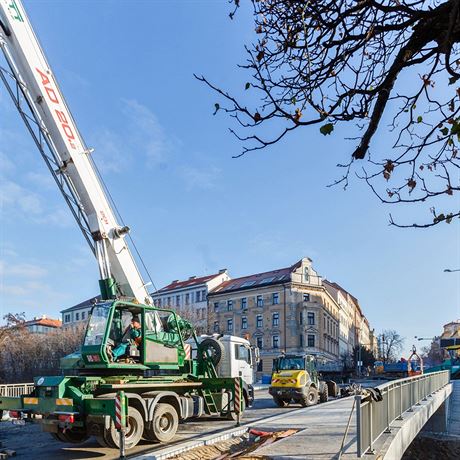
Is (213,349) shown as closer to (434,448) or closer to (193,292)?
(434,448)

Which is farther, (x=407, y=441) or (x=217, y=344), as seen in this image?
(x=217, y=344)

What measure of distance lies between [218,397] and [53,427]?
518 centimetres

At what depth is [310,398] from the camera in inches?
874

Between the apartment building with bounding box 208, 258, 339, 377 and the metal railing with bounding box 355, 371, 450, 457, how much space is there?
182ft

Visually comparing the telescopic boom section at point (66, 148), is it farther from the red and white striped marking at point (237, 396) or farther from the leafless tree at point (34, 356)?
the leafless tree at point (34, 356)

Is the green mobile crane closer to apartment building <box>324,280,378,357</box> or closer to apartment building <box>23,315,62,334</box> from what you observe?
apartment building <box>324,280,378,357</box>

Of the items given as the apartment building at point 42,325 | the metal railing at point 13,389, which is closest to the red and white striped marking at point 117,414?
the metal railing at point 13,389

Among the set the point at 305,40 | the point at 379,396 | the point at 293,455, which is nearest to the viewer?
the point at 305,40

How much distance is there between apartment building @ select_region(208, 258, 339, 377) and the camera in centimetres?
7269

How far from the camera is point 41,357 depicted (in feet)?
209

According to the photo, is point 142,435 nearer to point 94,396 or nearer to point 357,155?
point 94,396

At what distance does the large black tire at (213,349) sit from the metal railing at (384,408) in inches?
215

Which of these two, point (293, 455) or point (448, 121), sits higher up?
point (448, 121)

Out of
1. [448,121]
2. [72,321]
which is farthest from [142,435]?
[72,321]
